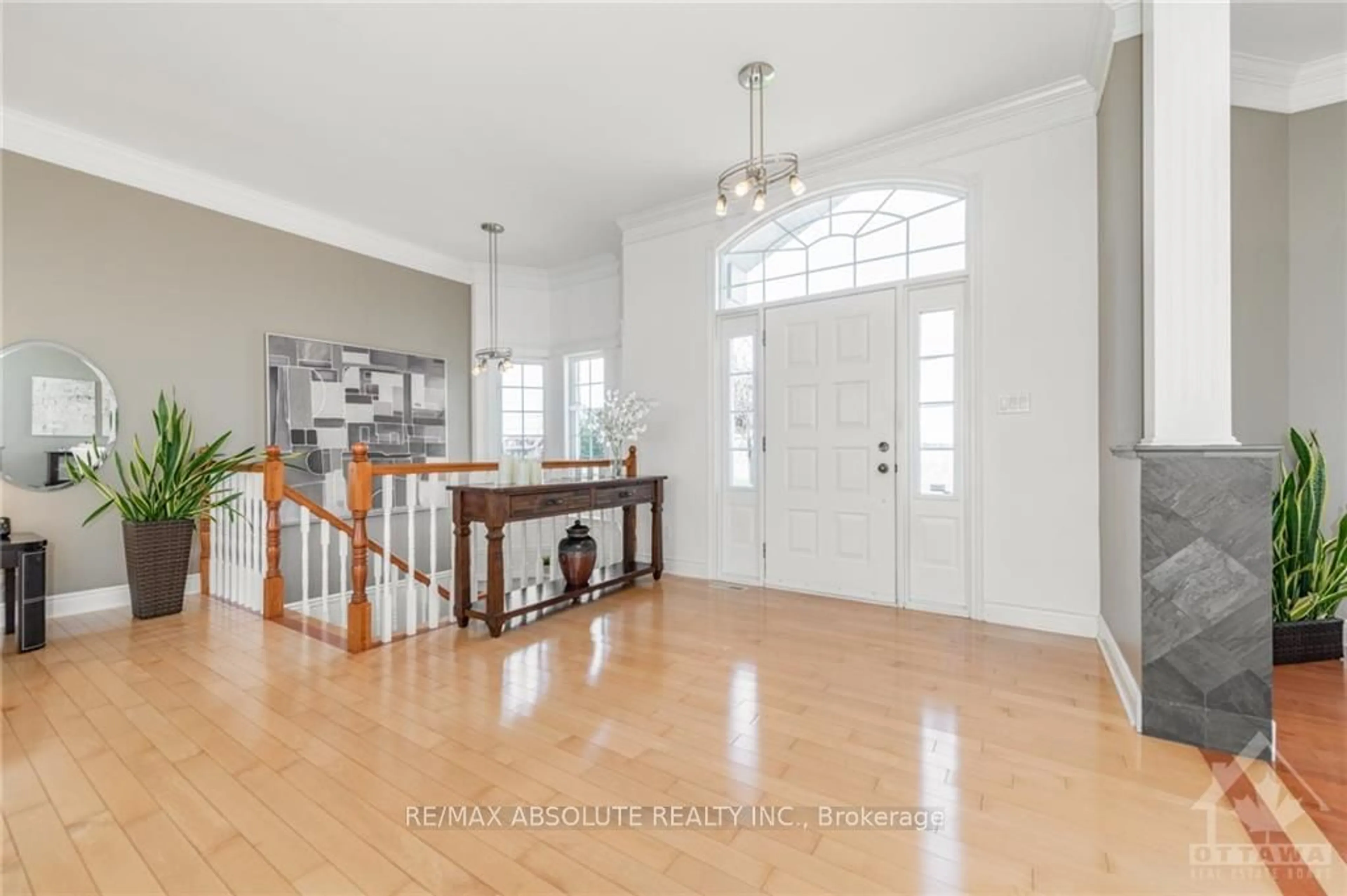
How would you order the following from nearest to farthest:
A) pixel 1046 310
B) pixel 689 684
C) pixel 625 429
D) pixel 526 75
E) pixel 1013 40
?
pixel 689 684, pixel 1013 40, pixel 526 75, pixel 1046 310, pixel 625 429

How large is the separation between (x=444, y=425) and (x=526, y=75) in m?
3.65

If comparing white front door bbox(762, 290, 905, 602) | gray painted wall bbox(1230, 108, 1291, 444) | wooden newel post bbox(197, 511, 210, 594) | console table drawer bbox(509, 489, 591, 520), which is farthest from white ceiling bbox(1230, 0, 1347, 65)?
wooden newel post bbox(197, 511, 210, 594)

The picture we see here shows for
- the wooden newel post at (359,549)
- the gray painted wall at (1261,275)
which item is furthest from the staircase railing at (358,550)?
the gray painted wall at (1261,275)

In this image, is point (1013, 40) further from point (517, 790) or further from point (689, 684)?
point (517, 790)

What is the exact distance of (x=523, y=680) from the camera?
2.74 m

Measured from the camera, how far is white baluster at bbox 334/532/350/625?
12.9ft

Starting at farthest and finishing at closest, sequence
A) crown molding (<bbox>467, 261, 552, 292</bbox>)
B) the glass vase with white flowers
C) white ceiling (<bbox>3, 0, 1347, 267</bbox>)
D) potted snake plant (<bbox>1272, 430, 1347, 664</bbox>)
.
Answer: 1. crown molding (<bbox>467, 261, 552, 292</bbox>)
2. the glass vase with white flowers
3. potted snake plant (<bbox>1272, 430, 1347, 664</bbox>)
4. white ceiling (<bbox>3, 0, 1347, 267</bbox>)

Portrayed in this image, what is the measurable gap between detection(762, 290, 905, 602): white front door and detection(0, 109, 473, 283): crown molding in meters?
3.71

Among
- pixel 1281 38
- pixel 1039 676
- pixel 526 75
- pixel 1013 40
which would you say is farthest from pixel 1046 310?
pixel 526 75

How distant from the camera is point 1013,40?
2969 millimetres

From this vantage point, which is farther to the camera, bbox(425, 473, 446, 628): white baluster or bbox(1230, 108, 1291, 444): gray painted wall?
bbox(425, 473, 446, 628): white baluster

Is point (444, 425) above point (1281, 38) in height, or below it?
below

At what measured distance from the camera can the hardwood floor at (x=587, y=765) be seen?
150cm

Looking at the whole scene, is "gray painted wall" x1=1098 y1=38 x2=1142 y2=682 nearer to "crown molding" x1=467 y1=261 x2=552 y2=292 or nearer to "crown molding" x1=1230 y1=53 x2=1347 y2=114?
"crown molding" x1=1230 y1=53 x2=1347 y2=114
